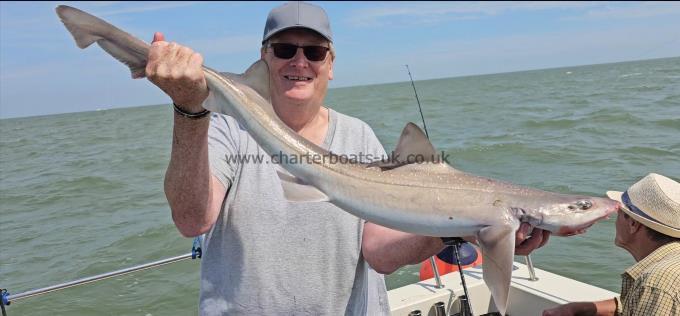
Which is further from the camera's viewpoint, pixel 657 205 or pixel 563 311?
pixel 563 311

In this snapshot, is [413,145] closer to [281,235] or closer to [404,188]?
[404,188]

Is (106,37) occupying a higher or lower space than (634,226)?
higher

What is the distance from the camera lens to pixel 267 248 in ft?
8.55

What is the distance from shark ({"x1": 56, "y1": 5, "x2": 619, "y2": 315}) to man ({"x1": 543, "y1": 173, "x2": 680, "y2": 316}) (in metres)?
1.42

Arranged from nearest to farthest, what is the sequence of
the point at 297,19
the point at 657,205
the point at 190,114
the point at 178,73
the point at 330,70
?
the point at 178,73
the point at 190,114
the point at 297,19
the point at 330,70
the point at 657,205

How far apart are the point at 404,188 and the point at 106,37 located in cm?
141

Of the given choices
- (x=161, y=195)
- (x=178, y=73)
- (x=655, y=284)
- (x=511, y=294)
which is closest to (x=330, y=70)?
(x=178, y=73)

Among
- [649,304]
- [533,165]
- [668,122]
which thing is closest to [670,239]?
[649,304]

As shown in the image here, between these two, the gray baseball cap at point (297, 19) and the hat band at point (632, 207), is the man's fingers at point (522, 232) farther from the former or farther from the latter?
the hat band at point (632, 207)

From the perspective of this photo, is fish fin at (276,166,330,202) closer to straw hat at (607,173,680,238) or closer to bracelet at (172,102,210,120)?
bracelet at (172,102,210,120)

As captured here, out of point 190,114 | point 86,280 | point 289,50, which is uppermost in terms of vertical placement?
point 289,50

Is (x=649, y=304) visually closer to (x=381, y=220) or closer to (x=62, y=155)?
(x=381, y=220)

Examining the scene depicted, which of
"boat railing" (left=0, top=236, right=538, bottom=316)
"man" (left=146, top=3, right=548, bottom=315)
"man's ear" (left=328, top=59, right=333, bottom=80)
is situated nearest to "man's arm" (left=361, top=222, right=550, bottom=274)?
"man" (left=146, top=3, right=548, bottom=315)

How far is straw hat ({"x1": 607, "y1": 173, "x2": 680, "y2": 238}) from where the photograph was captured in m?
3.64
